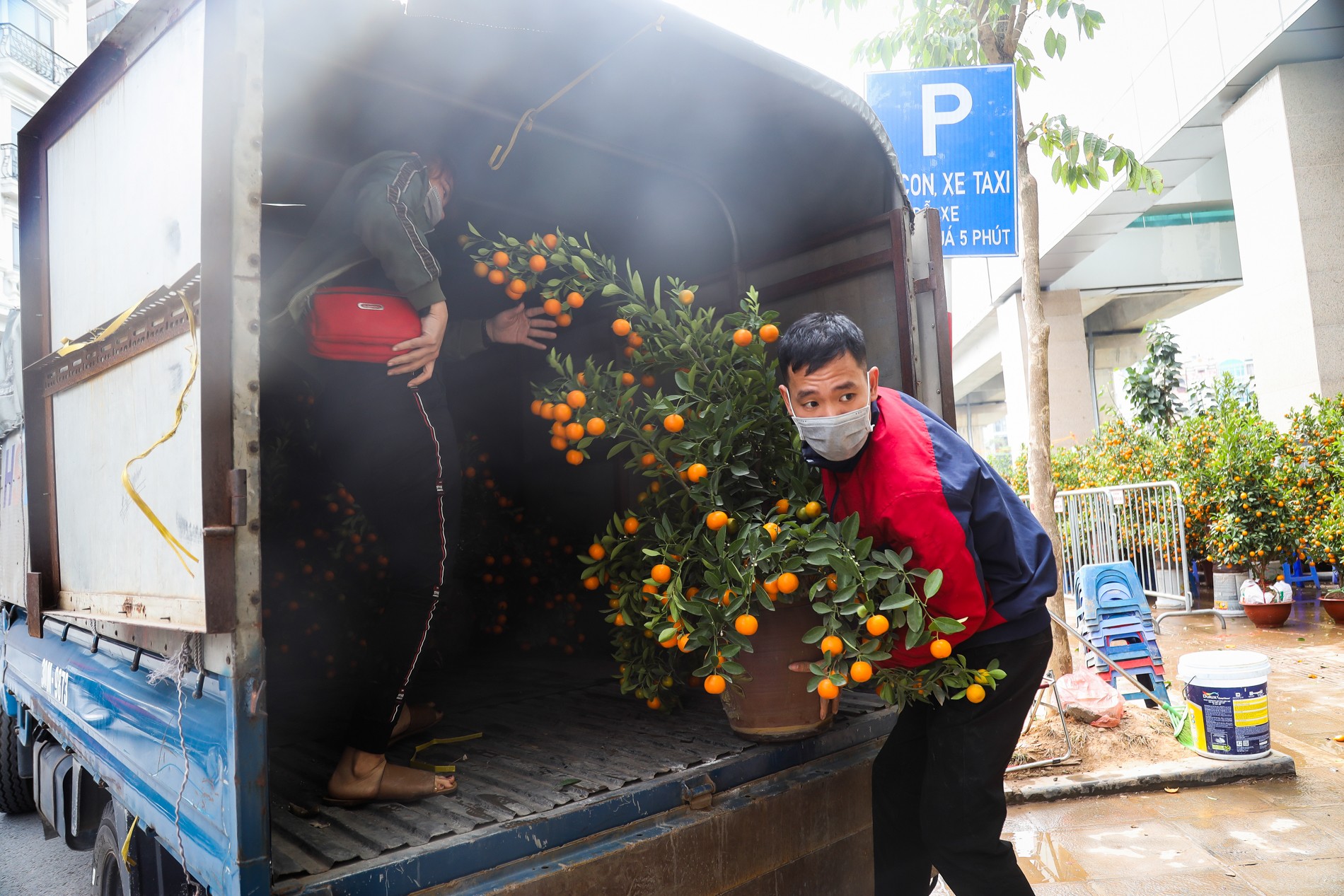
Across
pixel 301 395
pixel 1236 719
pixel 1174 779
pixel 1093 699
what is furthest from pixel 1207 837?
pixel 301 395

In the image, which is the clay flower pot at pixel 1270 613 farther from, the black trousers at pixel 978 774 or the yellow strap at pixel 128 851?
the yellow strap at pixel 128 851

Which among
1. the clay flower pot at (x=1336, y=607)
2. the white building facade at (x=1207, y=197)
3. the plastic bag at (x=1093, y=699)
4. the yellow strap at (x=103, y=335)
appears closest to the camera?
the yellow strap at (x=103, y=335)

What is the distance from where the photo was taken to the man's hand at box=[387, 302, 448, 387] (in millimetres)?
2488

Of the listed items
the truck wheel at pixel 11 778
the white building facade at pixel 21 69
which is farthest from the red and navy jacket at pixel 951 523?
the white building facade at pixel 21 69

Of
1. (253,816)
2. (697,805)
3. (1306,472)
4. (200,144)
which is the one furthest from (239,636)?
(1306,472)

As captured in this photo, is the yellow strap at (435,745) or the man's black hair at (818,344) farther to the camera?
the yellow strap at (435,745)

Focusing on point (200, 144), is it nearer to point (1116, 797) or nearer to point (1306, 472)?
point (1116, 797)

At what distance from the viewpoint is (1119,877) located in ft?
11.6

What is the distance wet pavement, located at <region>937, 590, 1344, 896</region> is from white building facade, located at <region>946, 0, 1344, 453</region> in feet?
10.7

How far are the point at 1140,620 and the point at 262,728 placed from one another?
566 cm

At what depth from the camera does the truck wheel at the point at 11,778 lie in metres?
4.86

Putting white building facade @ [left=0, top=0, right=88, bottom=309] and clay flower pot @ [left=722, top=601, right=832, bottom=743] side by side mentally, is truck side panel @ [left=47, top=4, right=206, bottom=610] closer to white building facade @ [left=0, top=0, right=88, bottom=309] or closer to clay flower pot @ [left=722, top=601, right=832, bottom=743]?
clay flower pot @ [left=722, top=601, right=832, bottom=743]

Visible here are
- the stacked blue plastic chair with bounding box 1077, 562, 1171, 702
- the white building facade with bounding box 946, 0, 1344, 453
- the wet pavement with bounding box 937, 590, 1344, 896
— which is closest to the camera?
the wet pavement with bounding box 937, 590, 1344, 896

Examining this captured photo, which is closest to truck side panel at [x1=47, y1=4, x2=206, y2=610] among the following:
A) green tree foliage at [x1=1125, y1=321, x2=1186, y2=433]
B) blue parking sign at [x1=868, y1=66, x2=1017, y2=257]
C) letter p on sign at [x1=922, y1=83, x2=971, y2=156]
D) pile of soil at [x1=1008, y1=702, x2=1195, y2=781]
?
blue parking sign at [x1=868, y1=66, x2=1017, y2=257]
